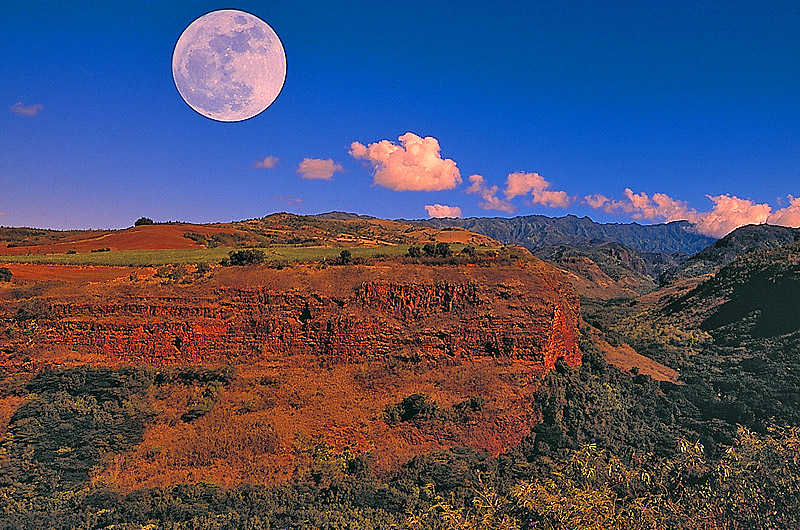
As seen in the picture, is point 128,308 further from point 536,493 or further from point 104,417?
point 536,493

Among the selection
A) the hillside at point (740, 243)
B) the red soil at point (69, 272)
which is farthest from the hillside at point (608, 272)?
the red soil at point (69, 272)

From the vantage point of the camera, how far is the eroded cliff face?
2361 centimetres

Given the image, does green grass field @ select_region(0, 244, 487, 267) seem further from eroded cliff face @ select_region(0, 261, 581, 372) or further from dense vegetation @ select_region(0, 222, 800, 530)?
dense vegetation @ select_region(0, 222, 800, 530)

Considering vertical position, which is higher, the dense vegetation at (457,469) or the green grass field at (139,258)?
the green grass field at (139,258)

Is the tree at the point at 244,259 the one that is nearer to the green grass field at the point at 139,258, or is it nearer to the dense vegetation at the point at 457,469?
the green grass field at the point at 139,258

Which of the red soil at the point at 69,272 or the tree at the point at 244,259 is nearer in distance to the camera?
the red soil at the point at 69,272

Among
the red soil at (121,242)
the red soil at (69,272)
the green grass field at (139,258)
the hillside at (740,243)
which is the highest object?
the hillside at (740,243)

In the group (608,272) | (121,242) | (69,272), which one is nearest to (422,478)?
(69,272)

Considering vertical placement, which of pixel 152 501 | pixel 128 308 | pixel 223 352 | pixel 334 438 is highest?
pixel 128 308

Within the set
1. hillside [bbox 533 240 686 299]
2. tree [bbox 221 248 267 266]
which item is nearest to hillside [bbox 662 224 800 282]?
hillside [bbox 533 240 686 299]

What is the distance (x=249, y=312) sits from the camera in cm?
2536

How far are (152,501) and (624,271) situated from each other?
16421 centimetres

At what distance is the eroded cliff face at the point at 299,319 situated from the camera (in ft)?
77.5

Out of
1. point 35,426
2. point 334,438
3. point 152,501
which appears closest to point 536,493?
point 334,438
